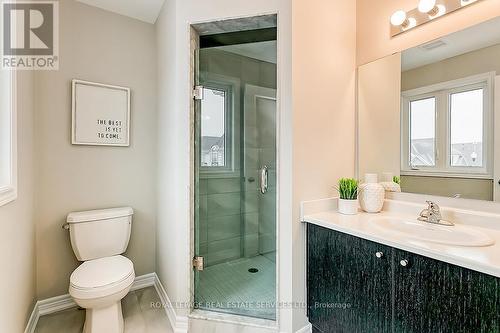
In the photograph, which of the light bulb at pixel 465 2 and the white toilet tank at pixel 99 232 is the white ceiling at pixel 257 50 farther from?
the white toilet tank at pixel 99 232

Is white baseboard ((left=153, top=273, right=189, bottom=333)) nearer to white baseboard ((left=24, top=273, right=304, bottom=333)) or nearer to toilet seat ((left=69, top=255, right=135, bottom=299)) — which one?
white baseboard ((left=24, top=273, right=304, bottom=333))

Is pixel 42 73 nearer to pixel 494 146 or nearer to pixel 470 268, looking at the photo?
pixel 470 268

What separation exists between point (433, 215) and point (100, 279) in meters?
2.01

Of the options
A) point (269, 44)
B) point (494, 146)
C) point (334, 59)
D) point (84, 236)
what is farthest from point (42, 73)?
point (494, 146)

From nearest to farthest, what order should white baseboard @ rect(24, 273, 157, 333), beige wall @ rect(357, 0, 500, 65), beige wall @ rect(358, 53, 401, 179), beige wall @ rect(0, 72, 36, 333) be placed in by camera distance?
beige wall @ rect(0, 72, 36, 333) < beige wall @ rect(357, 0, 500, 65) < beige wall @ rect(358, 53, 401, 179) < white baseboard @ rect(24, 273, 157, 333)

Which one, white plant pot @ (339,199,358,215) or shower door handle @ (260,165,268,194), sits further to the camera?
shower door handle @ (260,165,268,194)

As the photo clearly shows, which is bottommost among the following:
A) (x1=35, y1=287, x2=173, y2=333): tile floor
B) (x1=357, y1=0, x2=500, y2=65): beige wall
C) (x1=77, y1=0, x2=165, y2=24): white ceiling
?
(x1=35, y1=287, x2=173, y2=333): tile floor

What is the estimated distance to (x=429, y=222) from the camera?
1.38m

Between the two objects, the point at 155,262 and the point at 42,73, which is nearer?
the point at 42,73

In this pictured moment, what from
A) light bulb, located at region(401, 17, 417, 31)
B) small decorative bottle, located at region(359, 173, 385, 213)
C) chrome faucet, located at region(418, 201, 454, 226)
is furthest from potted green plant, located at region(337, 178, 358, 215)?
light bulb, located at region(401, 17, 417, 31)

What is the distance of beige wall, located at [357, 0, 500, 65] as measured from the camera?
4.33ft

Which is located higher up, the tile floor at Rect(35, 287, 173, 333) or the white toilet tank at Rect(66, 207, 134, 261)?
the white toilet tank at Rect(66, 207, 134, 261)

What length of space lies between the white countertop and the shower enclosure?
0.49 metres

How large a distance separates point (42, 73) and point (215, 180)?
5.08ft
